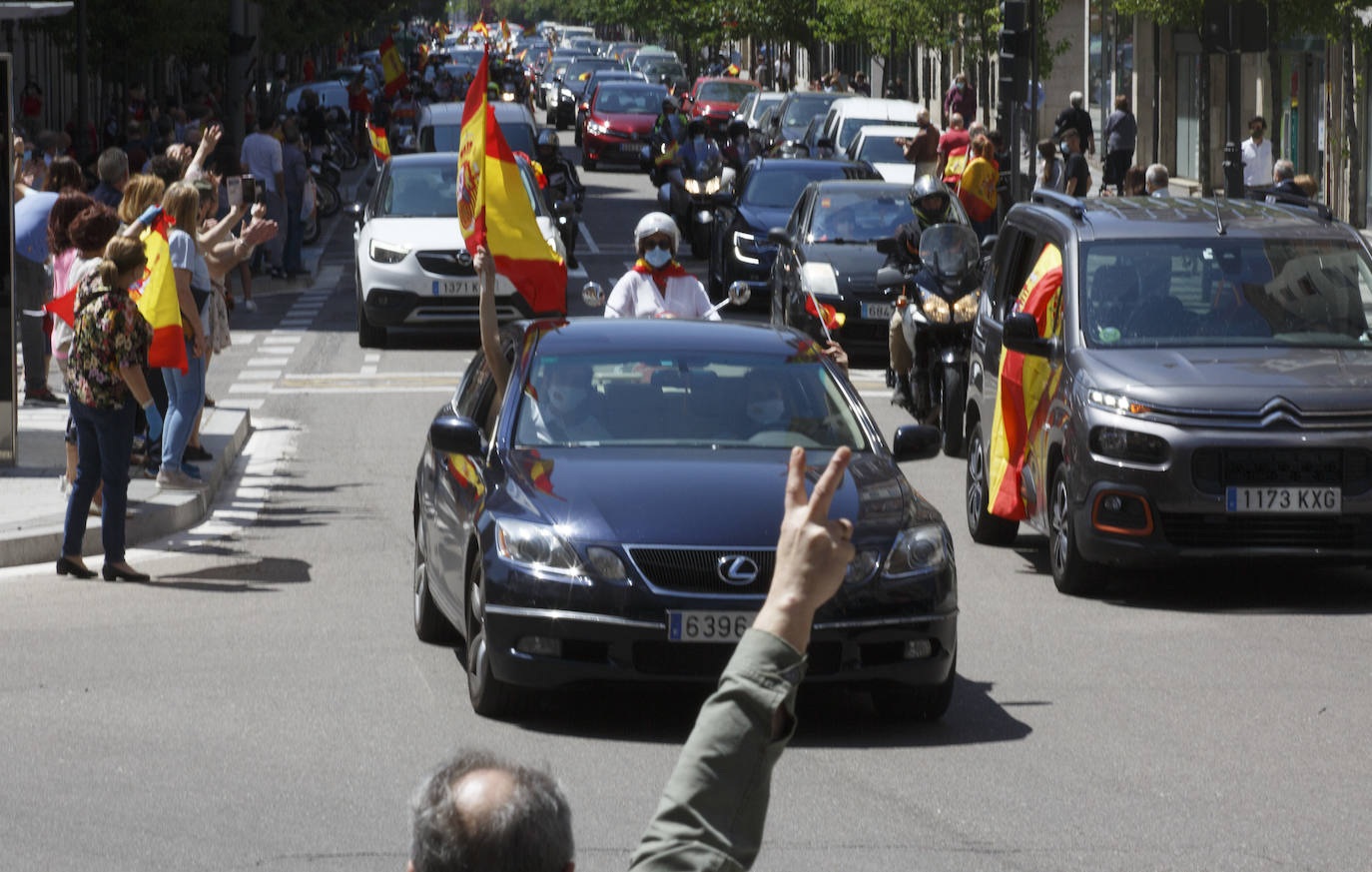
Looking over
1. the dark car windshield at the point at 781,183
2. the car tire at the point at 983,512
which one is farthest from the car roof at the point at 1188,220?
the dark car windshield at the point at 781,183

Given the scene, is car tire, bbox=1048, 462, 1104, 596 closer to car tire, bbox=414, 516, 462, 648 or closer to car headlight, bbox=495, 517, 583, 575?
car tire, bbox=414, 516, 462, 648

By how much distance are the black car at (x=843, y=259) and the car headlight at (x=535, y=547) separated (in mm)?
11835

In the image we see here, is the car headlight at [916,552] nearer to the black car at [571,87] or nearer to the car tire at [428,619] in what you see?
the car tire at [428,619]

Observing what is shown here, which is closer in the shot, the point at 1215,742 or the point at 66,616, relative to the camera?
the point at 1215,742

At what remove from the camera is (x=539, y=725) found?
816 cm

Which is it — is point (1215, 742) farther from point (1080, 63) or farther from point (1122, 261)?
point (1080, 63)

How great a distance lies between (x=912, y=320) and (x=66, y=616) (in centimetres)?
781

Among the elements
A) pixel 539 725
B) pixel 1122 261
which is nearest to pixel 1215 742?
pixel 539 725

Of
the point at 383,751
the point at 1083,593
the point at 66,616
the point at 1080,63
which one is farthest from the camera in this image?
the point at 1080,63

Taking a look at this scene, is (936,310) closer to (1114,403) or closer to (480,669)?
(1114,403)

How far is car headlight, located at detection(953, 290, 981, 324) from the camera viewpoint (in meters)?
16.5

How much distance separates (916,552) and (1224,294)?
12.5 feet

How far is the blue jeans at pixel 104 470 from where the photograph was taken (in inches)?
434

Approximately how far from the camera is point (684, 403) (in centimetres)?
912
